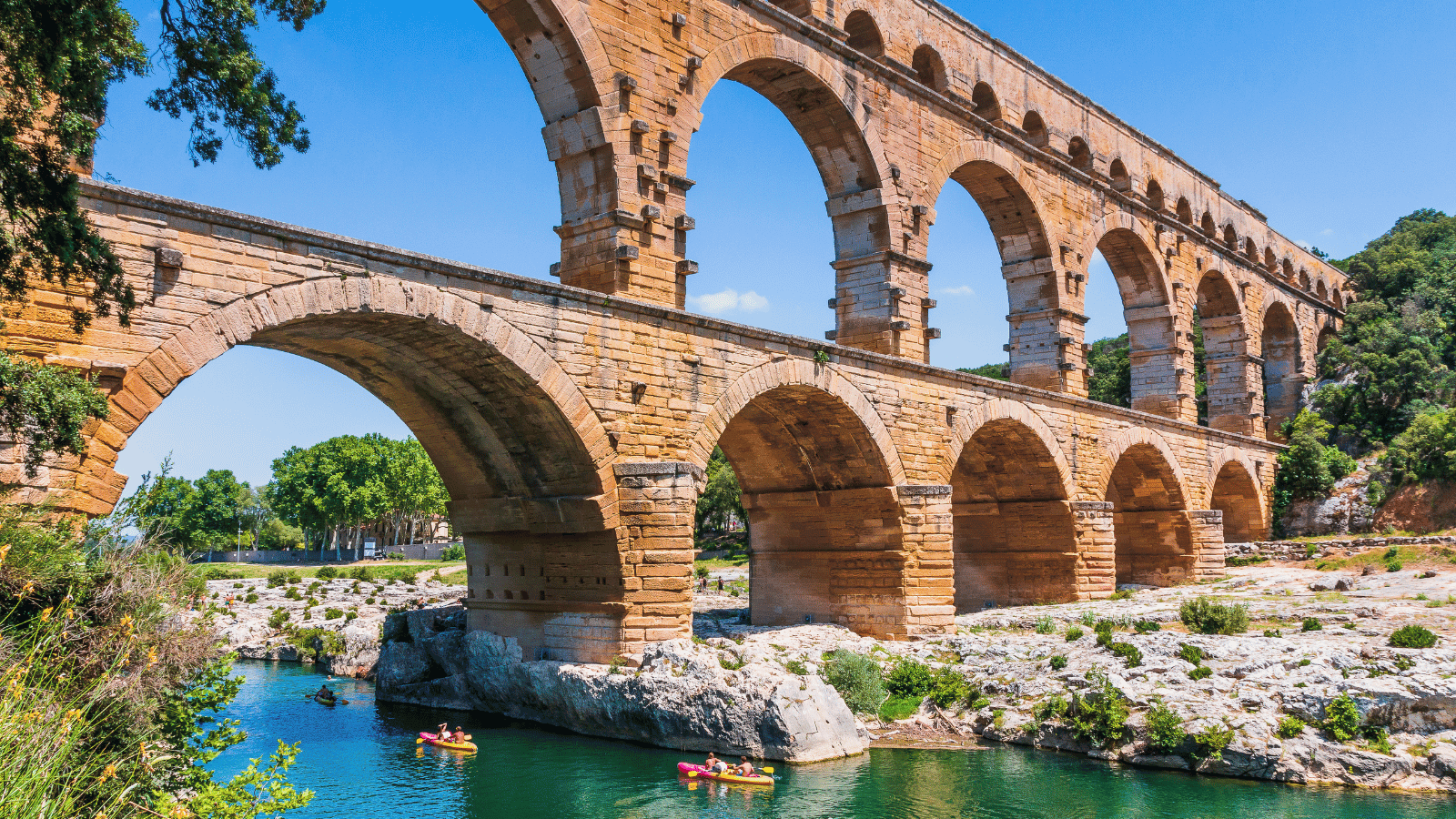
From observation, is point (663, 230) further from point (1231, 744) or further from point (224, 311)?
point (1231, 744)

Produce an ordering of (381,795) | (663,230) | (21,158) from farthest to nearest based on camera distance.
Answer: (663,230) < (381,795) < (21,158)

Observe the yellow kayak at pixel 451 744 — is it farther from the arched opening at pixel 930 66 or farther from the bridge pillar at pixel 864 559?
the arched opening at pixel 930 66

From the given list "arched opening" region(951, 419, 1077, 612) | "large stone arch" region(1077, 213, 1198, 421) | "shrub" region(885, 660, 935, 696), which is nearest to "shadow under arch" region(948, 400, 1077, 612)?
"arched opening" region(951, 419, 1077, 612)

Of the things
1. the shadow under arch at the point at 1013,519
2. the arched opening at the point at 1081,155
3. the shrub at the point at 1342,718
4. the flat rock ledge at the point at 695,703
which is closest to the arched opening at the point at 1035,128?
the arched opening at the point at 1081,155

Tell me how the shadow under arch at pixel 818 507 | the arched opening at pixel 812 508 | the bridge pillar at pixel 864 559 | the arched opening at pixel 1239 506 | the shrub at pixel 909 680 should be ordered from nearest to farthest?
the shrub at pixel 909 680 → the shadow under arch at pixel 818 507 → the arched opening at pixel 812 508 → the bridge pillar at pixel 864 559 → the arched opening at pixel 1239 506

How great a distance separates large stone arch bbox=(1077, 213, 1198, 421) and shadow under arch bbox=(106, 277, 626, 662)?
18999 mm

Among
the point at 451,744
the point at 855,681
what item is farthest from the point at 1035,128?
the point at 451,744

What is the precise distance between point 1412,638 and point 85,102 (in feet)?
51.2

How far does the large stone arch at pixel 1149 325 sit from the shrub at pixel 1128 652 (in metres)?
14.9

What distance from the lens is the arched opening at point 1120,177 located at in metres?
27.2

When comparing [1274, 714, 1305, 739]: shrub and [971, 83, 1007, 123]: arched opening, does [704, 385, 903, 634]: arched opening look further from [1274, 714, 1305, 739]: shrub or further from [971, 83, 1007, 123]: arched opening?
[971, 83, 1007, 123]: arched opening

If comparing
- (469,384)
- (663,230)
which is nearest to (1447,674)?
(663,230)

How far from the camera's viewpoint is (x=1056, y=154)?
2416cm

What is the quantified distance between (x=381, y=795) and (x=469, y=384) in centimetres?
481
